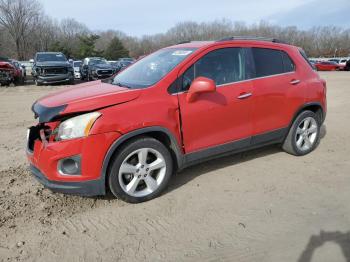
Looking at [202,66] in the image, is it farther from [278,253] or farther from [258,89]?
[278,253]

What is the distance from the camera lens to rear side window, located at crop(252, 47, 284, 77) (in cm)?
466

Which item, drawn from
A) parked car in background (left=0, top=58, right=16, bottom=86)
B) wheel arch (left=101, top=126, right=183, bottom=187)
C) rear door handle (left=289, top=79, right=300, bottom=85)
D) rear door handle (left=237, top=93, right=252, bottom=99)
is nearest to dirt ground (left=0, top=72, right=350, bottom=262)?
wheel arch (left=101, top=126, right=183, bottom=187)

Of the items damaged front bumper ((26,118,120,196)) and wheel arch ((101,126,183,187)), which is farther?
wheel arch ((101,126,183,187))

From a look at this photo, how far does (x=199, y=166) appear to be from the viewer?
4953 millimetres

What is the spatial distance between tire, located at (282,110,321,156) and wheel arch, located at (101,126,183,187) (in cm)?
207

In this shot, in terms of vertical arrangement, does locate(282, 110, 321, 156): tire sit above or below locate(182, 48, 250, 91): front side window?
below

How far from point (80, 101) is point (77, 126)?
28cm

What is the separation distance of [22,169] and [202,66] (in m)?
2.95

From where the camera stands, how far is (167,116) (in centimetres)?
382

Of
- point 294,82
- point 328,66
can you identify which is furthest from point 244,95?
point 328,66

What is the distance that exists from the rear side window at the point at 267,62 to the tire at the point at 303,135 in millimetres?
875

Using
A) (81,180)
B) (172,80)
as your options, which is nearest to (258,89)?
(172,80)

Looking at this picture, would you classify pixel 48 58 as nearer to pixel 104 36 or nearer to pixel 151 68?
pixel 151 68

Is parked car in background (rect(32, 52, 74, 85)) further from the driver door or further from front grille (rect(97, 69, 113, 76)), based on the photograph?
the driver door
